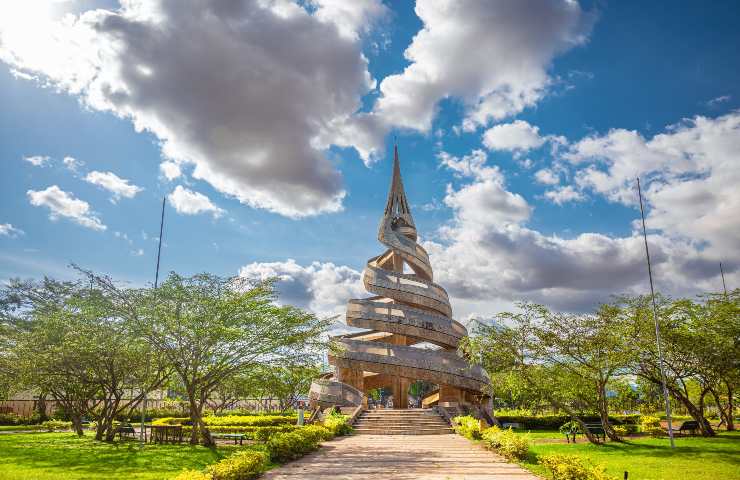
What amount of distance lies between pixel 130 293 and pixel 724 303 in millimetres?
30763

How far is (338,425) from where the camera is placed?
24.0 m

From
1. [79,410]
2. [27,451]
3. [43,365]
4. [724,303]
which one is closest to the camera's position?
[27,451]

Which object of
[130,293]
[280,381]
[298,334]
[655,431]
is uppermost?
[130,293]

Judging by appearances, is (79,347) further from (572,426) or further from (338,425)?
(572,426)

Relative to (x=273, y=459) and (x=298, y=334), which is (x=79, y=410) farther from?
(x=273, y=459)

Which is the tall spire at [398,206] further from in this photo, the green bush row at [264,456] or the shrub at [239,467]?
the shrub at [239,467]

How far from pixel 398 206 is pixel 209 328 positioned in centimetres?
2434

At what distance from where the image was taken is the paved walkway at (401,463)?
1316cm

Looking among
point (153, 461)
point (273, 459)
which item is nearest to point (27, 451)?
point (153, 461)

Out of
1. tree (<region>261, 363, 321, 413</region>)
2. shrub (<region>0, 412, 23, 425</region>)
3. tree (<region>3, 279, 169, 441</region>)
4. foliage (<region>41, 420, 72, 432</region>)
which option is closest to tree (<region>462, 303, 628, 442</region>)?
tree (<region>261, 363, 321, 413</region>)

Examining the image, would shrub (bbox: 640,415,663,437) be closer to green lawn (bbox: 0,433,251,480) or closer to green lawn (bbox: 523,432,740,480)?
green lawn (bbox: 523,432,740,480)

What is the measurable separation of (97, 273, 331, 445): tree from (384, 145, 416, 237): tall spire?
19.5 metres

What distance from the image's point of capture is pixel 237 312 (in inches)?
801

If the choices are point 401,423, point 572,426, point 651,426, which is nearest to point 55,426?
point 401,423
